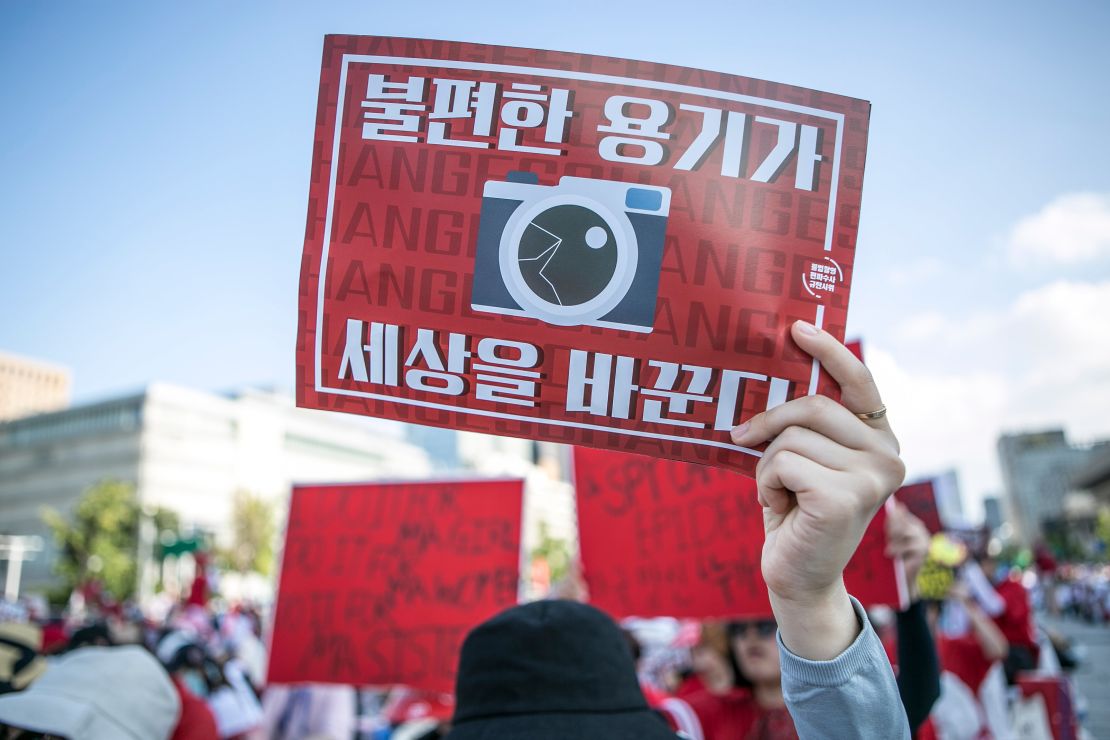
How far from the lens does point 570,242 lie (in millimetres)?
1527

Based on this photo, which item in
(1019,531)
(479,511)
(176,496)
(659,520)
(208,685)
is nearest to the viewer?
(659,520)

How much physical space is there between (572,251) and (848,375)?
544 millimetres

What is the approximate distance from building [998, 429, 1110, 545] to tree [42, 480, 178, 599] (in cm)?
14149

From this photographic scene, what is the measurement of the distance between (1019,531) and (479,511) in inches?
6428

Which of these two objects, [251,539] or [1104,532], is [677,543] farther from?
[251,539]

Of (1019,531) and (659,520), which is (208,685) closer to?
(659,520)

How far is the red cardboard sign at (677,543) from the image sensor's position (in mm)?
3285

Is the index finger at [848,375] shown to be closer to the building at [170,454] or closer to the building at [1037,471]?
the building at [170,454]

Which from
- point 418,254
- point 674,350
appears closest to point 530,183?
point 418,254

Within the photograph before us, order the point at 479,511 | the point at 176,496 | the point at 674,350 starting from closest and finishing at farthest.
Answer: the point at 674,350
the point at 479,511
the point at 176,496

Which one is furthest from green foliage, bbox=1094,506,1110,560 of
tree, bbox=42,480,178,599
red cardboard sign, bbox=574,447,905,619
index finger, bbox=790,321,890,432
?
tree, bbox=42,480,178,599

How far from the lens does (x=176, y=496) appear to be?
3061 inches

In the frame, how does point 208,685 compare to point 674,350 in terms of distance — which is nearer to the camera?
point 674,350

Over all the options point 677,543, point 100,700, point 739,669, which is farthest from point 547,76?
point 739,669
